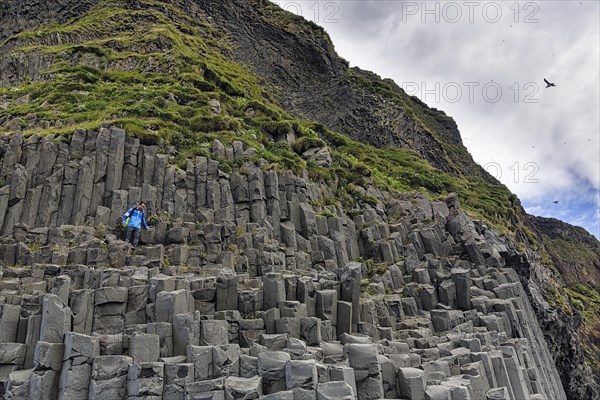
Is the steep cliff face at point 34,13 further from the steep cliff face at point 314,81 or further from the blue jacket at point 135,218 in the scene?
the blue jacket at point 135,218

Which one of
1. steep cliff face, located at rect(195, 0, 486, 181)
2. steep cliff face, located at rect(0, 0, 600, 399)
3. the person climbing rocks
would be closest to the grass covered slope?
steep cliff face, located at rect(0, 0, 600, 399)

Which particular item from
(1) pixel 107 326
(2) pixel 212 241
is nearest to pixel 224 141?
(2) pixel 212 241

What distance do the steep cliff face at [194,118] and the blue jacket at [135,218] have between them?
1294 millimetres

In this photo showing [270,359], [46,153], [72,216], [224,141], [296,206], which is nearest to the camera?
[270,359]

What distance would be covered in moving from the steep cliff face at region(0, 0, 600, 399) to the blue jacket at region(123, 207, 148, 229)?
129 cm

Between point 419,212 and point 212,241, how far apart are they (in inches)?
620

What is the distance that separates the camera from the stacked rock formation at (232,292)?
33.2 ft

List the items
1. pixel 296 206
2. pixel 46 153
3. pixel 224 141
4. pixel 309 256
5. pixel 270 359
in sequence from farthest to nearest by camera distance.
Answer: pixel 224 141 < pixel 296 206 < pixel 309 256 < pixel 46 153 < pixel 270 359

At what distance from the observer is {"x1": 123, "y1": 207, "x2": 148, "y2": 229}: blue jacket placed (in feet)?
54.4

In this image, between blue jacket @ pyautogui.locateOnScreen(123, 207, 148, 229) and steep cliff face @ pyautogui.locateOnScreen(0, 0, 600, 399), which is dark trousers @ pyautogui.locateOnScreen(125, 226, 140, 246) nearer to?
blue jacket @ pyautogui.locateOnScreen(123, 207, 148, 229)

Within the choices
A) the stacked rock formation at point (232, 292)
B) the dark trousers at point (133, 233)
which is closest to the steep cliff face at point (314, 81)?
the stacked rock formation at point (232, 292)

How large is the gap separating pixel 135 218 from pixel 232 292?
5.40m

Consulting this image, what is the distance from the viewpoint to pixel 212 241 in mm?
17531

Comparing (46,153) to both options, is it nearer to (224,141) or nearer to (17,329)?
(224,141)
